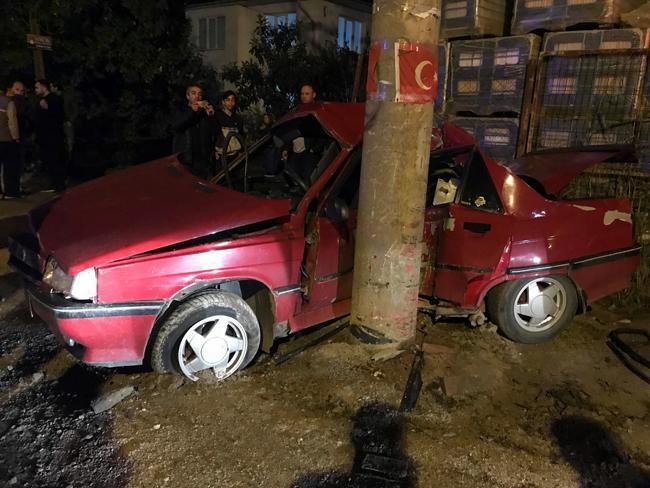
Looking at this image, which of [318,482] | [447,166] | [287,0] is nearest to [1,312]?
[318,482]

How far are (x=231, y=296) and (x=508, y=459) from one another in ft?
5.81

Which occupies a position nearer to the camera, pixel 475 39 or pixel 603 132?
pixel 603 132

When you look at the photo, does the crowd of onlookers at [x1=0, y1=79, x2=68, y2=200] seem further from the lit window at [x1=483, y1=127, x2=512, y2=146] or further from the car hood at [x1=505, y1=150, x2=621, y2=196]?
the car hood at [x1=505, y1=150, x2=621, y2=196]

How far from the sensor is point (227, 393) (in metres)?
3.25

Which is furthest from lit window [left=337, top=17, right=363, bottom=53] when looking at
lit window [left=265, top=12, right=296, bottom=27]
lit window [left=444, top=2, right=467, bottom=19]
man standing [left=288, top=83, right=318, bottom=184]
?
man standing [left=288, top=83, right=318, bottom=184]

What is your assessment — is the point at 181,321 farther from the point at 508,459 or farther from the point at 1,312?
the point at 1,312

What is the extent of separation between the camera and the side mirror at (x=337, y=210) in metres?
3.46

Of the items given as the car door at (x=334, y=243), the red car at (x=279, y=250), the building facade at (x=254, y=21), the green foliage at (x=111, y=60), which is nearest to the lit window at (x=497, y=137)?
the red car at (x=279, y=250)

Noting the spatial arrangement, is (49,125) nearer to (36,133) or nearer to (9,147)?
(36,133)

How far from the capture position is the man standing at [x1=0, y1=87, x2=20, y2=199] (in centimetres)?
749

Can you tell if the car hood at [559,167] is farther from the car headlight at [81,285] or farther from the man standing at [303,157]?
the car headlight at [81,285]

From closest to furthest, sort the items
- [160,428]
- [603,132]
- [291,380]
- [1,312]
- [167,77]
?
[160,428] < [291,380] < [1,312] < [603,132] < [167,77]

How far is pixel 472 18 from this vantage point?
6.80 metres

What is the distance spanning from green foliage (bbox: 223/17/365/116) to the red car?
17.7ft
